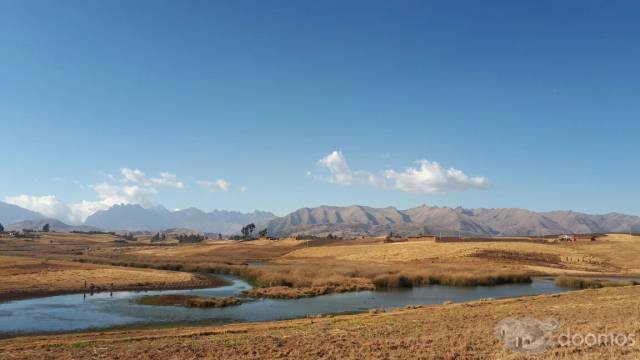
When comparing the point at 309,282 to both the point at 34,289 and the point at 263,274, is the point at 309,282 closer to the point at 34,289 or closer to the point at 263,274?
the point at 263,274

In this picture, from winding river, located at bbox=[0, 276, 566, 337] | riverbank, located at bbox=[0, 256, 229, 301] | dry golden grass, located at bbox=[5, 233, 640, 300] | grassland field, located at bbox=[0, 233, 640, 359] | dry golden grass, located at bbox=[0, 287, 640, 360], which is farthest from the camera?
dry golden grass, located at bbox=[5, 233, 640, 300]

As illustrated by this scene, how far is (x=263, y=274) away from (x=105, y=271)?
91.2ft

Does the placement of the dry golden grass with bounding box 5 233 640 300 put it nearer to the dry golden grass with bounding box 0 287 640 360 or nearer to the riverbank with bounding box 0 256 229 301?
the riverbank with bounding box 0 256 229 301

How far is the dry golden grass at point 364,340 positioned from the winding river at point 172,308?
27.8ft

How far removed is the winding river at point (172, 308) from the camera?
4666 centimetres

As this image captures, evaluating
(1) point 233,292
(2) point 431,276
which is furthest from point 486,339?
(2) point 431,276

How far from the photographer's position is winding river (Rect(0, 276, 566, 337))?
153 feet

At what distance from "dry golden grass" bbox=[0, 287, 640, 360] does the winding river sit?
27.8ft

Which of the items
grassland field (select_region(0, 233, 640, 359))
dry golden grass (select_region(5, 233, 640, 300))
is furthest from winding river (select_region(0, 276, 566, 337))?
dry golden grass (select_region(5, 233, 640, 300))

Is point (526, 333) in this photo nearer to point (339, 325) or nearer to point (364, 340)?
point (364, 340)

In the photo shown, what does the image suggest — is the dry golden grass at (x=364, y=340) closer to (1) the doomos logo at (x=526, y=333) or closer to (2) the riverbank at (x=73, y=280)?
(1) the doomos logo at (x=526, y=333)

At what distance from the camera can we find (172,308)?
5581 centimetres

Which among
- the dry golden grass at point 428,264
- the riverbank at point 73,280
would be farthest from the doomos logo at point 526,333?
the riverbank at point 73,280

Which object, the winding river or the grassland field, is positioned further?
the winding river
